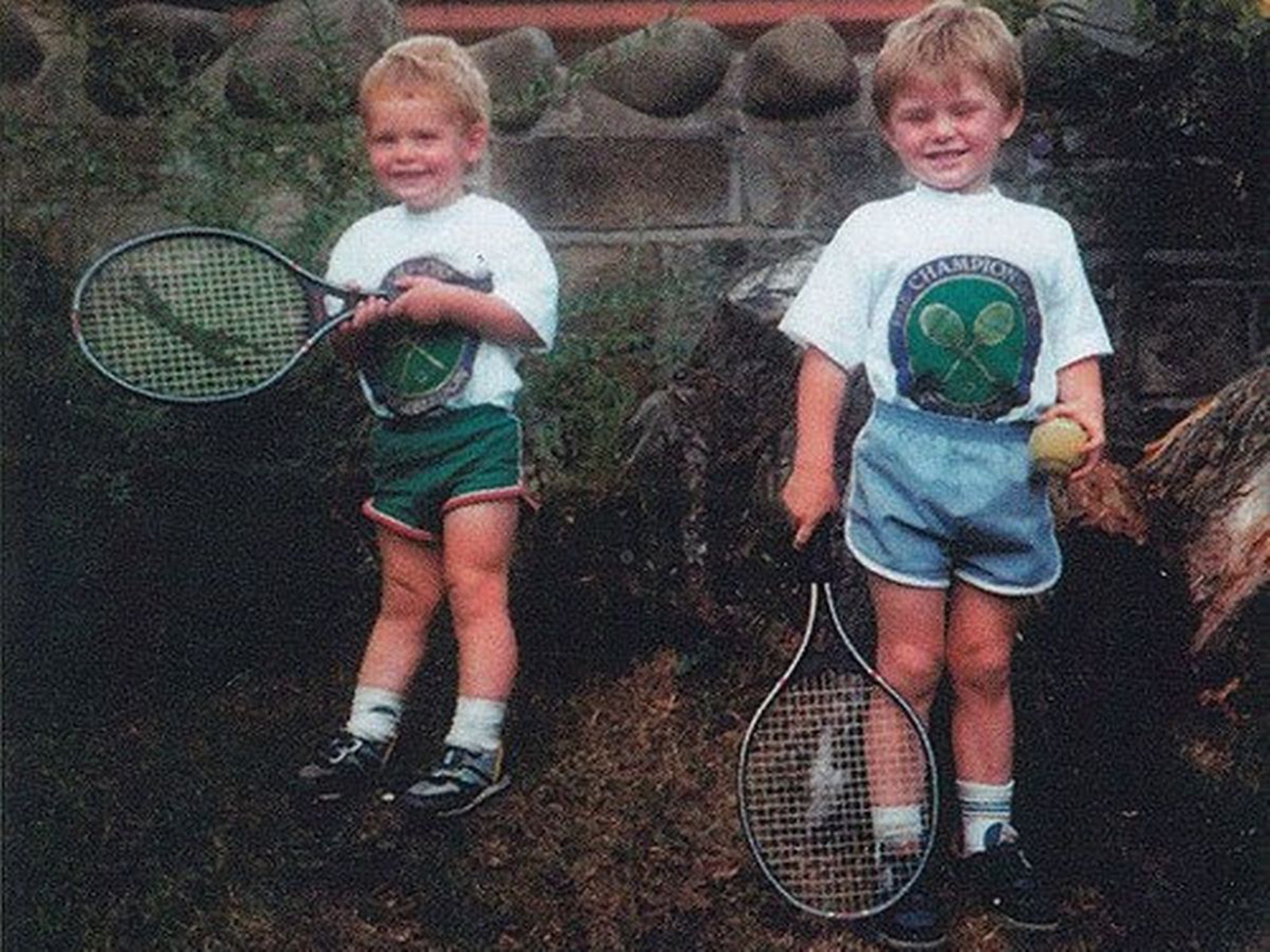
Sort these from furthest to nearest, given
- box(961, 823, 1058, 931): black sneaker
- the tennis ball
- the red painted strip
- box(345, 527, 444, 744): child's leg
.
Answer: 1. the red painted strip
2. box(345, 527, 444, 744): child's leg
3. box(961, 823, 1058, 931): black sneaker
4. the tennis ball

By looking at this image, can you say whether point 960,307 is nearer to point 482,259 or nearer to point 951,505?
point 951,505

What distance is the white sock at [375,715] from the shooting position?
2.56 meters

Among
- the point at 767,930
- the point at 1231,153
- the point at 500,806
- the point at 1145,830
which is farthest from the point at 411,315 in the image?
the point at 1231,153

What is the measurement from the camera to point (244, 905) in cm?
254

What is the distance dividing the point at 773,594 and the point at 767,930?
0.47 m

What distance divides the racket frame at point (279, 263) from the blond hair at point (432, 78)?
220 millimetres

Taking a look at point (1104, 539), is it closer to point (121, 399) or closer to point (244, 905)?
point (244, 905)

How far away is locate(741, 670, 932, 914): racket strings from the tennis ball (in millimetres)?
330

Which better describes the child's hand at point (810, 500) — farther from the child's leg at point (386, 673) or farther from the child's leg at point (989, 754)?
the child's leg at point (386, 673)

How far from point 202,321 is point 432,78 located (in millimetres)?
405

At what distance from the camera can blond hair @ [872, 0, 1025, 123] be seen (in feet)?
7.80

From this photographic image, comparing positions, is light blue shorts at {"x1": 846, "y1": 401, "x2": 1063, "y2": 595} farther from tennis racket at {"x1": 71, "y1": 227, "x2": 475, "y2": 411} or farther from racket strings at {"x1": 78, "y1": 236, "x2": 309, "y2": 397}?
racket strings at {"x1": 78, "y1": 236, "x2": 309, "y2": 397}

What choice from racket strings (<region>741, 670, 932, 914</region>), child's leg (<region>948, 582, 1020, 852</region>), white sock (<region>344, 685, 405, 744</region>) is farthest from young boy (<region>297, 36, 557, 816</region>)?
child's leg (<region>948, 582, 1020, 852</region>)

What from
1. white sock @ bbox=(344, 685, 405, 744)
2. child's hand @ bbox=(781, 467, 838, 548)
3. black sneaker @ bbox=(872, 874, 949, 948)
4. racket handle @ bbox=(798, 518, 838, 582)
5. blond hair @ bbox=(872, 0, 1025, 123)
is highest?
blond hair @ bbox=(872, 0, 1025, 123)
